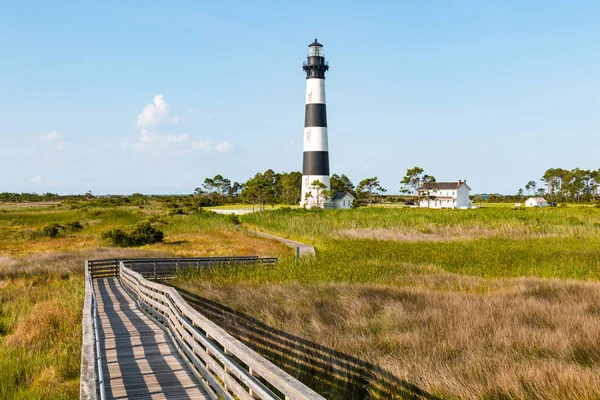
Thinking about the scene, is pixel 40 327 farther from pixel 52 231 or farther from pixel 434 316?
pixel 52 231

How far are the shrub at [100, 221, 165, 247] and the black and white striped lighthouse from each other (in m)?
25.7

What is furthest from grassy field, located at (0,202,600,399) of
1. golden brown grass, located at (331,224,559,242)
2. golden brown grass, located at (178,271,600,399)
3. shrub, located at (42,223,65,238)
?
shrub, located at (42,223,65,238)

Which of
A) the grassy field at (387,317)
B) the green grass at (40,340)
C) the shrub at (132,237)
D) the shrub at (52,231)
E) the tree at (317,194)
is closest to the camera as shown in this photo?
the grassy field at (387,317)

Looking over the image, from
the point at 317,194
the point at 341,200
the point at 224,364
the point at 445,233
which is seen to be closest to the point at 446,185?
the point at 341,200

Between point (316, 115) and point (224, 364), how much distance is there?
5203 centimetres

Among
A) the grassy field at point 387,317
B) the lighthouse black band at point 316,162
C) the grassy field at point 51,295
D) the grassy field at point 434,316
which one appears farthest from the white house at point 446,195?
the grassy field at point 434,316

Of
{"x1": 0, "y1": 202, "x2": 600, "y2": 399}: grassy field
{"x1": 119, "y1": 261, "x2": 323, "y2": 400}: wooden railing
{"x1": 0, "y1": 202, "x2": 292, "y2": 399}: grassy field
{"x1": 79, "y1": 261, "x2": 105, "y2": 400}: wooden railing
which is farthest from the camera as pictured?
{"x1": 0, "y1": 202, "x2": 292, "y2": 399}: grassy field

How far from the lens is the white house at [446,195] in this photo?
93438 mm

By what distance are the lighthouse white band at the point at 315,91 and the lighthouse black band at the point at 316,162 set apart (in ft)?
20.6

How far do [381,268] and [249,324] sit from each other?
989 centimetres

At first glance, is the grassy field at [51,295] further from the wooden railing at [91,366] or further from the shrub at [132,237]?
the wooden railing at [91,366]

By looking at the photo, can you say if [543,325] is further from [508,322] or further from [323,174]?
[323,174]

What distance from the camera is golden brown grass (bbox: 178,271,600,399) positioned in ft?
23.1

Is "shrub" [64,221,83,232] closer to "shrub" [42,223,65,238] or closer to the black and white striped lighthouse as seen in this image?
"shrub" [42,223,65,238]
